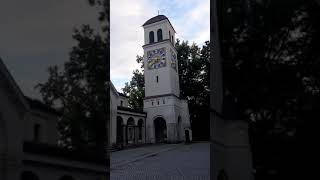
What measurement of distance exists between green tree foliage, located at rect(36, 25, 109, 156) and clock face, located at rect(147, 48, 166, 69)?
1100 inches

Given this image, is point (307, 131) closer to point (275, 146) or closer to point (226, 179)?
point (275, 146)

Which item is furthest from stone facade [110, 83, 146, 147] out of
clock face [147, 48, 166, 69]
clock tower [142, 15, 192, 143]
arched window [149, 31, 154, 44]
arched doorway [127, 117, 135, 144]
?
arched window [149, 31, 154, 44]

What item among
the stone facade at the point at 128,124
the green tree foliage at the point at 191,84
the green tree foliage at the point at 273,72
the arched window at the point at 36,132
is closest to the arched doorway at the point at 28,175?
the arched window at the point at 36,132

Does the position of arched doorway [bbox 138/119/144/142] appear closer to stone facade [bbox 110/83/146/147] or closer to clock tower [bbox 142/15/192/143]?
stone facade [bbox 110/83/146/147]

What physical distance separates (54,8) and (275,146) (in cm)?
104

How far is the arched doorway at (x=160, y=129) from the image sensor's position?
28.7 meters

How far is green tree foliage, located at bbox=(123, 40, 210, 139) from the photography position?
2544cm

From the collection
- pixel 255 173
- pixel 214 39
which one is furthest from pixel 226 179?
pixel 214 39

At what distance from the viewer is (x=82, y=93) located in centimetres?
138

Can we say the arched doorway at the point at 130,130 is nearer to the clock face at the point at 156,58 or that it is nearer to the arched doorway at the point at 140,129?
the arched doorway at the point at 140,129

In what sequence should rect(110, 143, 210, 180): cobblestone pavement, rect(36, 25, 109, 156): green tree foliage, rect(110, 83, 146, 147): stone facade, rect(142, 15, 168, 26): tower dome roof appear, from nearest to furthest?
rect(36, 25, 109, 156): green tree foliage, rect(110, 143, 210, 180): cobblestone pavement, rect(110, 83, 146, 147): stone facade, rect(142, 15, 168, 26): tower dome roof

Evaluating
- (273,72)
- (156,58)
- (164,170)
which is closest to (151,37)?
(156,58)

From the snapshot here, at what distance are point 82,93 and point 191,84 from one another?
90.6 ft

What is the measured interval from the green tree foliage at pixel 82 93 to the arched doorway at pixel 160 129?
27.1 meters
